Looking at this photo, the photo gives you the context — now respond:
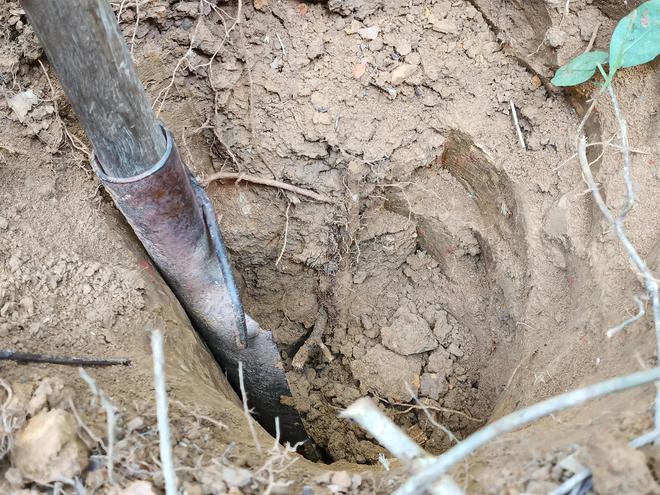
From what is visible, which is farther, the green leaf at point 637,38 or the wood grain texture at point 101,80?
the green leaf at point 637,38

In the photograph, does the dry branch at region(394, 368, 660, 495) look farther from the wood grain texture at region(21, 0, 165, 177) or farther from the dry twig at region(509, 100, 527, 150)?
the dry twig at region(509, 100, 527, 150)

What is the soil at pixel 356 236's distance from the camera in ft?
4.54

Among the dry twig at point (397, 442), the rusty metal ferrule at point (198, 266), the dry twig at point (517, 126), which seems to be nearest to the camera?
the dry twig at point (397, 442)

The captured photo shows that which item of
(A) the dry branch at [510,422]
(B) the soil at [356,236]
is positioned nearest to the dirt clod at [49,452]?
(B) the soil at [356,236]

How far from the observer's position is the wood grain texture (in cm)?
129

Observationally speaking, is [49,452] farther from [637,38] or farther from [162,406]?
[637,38]

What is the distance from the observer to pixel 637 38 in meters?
1.83

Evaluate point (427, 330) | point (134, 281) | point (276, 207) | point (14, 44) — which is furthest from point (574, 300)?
point (14, 44)

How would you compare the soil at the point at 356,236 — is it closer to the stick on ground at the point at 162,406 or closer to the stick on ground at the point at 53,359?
the stick on ground at the point at 53,359

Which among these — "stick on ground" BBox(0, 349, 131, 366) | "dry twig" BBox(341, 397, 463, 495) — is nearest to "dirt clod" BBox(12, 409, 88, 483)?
"stick on ground" BBox(0, 349, 131, 366)

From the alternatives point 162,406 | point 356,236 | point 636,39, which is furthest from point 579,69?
point 162,406

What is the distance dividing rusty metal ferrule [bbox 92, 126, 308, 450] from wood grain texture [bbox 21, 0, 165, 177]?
61 mm

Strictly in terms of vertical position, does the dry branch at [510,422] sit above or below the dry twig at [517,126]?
above

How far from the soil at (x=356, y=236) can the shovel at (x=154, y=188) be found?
0.51 ft
